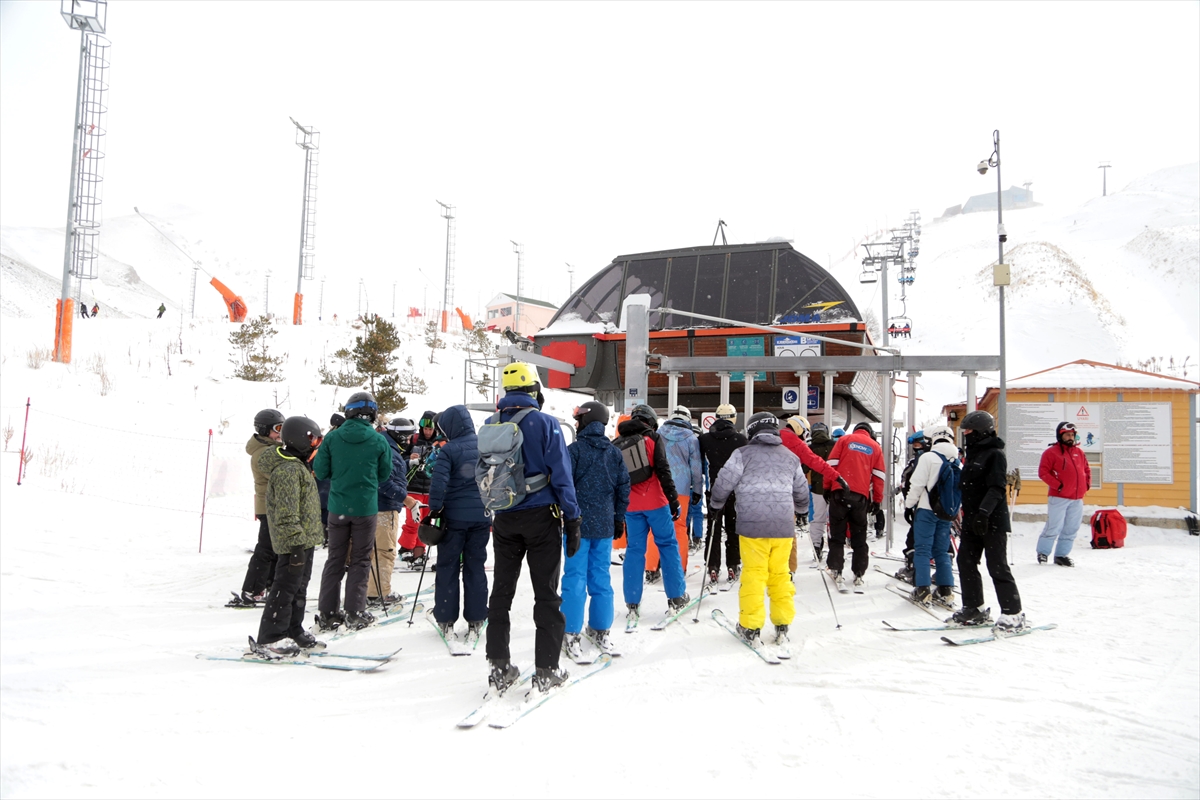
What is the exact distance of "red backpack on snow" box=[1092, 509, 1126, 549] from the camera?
10.2 meters

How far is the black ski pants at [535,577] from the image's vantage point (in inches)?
159

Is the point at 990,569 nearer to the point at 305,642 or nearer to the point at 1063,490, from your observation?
the point at 1063,490

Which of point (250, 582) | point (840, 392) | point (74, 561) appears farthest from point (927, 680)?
point (74, 561)

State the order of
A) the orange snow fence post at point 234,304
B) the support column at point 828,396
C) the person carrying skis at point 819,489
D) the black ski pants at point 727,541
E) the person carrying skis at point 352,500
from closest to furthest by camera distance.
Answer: the person carrying skis at point 352,500, the black ski pants at point 727,541, the person carrying skis at point 819,489, the support column at point 828,396, the orange snow fence post at point 234,304

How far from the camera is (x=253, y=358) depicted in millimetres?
20516

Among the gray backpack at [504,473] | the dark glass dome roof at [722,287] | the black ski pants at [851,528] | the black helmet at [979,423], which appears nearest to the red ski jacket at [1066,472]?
the dark glass dome roof at [722,287]

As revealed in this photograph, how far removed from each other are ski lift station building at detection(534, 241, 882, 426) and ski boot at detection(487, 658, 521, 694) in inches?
261

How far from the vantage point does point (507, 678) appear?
3.98 m

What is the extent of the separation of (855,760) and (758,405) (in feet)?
29.4

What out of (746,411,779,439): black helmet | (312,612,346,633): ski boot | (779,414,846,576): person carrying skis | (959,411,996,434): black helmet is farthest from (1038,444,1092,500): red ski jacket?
(312,612,346,633): ski boot

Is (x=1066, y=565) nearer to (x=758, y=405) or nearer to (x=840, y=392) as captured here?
(x=840, y=392)

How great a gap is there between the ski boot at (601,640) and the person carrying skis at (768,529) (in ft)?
3.26

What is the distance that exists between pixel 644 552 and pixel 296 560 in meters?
2.56

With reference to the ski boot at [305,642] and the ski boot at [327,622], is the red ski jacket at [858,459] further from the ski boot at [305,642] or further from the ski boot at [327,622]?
the ski boot at [305,642]
